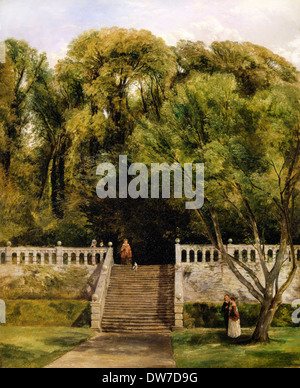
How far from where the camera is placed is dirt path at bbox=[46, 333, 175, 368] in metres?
13.4

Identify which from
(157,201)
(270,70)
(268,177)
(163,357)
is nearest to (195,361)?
(163,357)

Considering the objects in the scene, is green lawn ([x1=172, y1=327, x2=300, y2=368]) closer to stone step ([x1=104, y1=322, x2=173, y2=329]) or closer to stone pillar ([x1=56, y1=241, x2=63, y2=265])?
stone step ([x1=104, y1=322, x2=173, y2=329])

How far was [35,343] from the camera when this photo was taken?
16156 mm

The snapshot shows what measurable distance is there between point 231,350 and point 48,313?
302 inches

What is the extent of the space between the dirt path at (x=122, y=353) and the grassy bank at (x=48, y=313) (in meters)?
1.96

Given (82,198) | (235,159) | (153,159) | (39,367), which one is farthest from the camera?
(82,198)

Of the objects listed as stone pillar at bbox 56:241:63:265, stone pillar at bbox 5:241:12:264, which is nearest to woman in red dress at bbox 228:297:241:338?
stone pillar at bbox 56:241:63:265

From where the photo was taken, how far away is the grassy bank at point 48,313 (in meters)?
19.4

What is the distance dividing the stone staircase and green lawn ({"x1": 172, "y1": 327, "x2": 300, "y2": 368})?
1.24m

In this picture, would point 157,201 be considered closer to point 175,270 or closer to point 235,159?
point 175,270

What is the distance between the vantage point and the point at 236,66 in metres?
22.1

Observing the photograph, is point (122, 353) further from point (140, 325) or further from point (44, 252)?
point (44, 252)

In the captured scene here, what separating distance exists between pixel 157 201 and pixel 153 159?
5.84 metres

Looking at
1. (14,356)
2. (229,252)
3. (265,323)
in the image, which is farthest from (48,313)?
(265,323)
